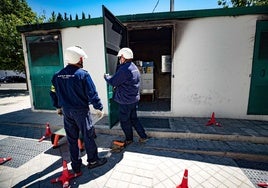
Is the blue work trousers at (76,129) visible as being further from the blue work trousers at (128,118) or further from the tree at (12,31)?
the tree at (12,31)

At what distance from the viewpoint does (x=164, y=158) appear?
304cm

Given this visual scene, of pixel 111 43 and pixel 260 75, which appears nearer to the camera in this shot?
pixel 111 43

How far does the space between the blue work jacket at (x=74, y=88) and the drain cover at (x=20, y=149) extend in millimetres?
1761

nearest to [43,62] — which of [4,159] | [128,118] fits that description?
[4,159]

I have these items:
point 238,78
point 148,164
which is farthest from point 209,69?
point 148,164

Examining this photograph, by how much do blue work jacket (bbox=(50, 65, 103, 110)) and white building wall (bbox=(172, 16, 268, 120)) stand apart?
306 centimetres

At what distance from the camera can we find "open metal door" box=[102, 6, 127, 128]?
10.7 feet

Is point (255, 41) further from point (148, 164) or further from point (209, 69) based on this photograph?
point (148, 164)

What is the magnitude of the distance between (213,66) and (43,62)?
5809 millimetres

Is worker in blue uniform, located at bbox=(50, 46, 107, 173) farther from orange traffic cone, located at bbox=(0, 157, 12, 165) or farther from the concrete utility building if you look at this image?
orange traffic cone, located at bbox=(0, 157, 12, 165)

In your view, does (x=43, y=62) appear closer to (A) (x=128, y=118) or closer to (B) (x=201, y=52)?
(A) (x=128, y=118)

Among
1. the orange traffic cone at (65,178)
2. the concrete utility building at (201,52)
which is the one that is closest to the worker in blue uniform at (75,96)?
the orange traffic cone at (65,178)

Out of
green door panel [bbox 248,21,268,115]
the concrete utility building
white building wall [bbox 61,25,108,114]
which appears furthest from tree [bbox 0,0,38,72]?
green door panel [bbox 248,21,268,115]

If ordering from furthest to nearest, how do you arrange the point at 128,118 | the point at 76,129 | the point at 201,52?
the point at 201,52
the point at 128,118
the point at 76,129
